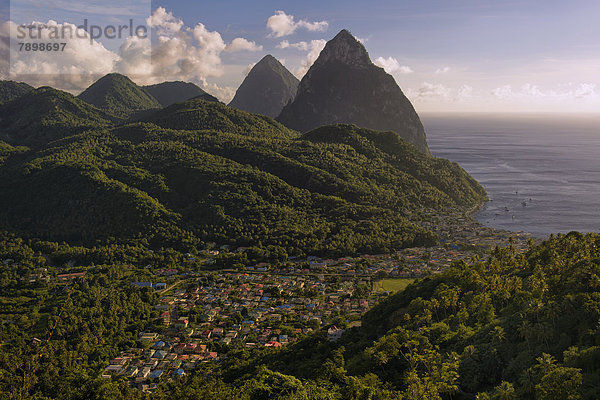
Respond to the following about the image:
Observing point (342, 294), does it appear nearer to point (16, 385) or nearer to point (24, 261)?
point (16, 385)

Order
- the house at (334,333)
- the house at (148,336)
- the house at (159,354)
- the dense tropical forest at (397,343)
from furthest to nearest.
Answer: the house at (148,336)
the house at (159,354)
the house at (334,333)
the dense tropical forest at (397,343)

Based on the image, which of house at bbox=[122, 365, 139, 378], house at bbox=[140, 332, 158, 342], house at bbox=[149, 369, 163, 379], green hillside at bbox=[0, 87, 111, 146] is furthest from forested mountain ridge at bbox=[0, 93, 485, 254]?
house at bbox=[122, 365, 139, 378]

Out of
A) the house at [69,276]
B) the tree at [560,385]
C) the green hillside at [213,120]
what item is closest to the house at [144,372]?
the house at [69,276]

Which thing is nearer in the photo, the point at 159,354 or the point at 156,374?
the point at 156,374

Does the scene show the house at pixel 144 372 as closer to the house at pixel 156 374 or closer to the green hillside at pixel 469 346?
the house at pixel 156 374

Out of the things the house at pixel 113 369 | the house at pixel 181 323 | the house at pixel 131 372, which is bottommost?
the house at pixel 113 369

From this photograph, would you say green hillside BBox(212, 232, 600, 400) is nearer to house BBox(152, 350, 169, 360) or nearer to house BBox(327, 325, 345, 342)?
house BBox(327, 325, 345, 342)

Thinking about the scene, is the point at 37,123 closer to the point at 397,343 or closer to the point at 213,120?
the point at 213,120

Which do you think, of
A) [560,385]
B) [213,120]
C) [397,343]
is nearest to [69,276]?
[397,343]
